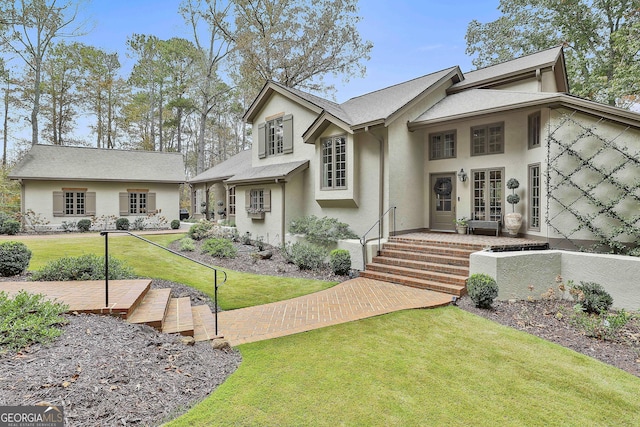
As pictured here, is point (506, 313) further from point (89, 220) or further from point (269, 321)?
point (89, 220)

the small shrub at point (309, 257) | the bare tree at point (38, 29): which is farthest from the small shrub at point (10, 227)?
the small shrub at point (309, 257)

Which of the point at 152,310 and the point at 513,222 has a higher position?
the point at 513,222

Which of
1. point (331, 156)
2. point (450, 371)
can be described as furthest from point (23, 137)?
point (450, 371)

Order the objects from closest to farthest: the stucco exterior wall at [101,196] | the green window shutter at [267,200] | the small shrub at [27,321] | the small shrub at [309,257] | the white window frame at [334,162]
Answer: the small shrub at [27,321] < the small shrub at [309,257] < the white window frame at [334,162] < the green window shutter at [267,200] < the stucco exterior wall at [101,196]

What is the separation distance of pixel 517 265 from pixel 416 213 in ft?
14.9

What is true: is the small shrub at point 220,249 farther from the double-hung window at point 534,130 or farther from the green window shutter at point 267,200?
the double-hung window at point 534,130

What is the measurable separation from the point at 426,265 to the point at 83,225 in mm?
19562

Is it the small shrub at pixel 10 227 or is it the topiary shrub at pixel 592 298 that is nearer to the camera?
the topiary shrub at pixel 592 298

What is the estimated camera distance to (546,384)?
3734 mm

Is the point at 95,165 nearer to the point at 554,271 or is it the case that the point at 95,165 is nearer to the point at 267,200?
the point at 267,200

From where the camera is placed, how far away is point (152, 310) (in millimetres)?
5086

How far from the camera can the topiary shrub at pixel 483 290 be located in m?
6.35

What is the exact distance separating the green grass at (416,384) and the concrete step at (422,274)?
2441mm

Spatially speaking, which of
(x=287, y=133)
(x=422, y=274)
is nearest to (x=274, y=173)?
(x=287, y=133)
